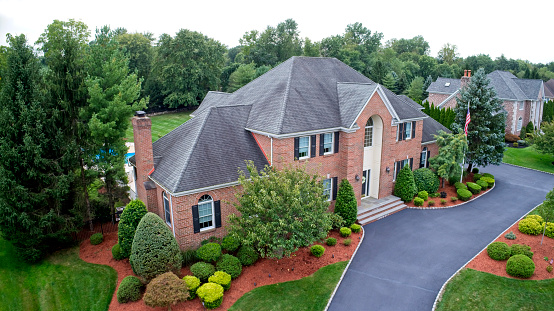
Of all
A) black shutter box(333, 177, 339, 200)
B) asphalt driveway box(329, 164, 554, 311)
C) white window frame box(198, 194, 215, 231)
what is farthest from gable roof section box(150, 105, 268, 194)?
asphalt driveway box(329, 164, 554, 311)

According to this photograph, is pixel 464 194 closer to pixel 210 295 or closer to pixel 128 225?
pixel 210 295

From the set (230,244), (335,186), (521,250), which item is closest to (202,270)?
(230,244)

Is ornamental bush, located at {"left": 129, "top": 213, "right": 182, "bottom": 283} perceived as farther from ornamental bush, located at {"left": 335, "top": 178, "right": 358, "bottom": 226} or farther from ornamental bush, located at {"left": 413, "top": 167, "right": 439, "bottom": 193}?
ornamental bush, located at {"left": 413, "top": 167, "right": 439, "bottom": 193}

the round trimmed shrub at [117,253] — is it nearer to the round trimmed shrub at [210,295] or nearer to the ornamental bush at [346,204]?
the round trimmed shrub at [210,295]

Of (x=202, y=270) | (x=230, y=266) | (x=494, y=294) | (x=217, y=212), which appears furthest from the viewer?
(x=217, y=212)

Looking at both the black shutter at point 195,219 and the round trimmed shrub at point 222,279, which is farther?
the black shutter at point 195,219

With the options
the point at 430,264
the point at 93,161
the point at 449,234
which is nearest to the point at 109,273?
the point at 93,161

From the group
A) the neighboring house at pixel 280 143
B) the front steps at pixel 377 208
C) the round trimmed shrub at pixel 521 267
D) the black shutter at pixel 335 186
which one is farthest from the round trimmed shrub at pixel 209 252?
the round trimmed shrub at pixel 521 267
